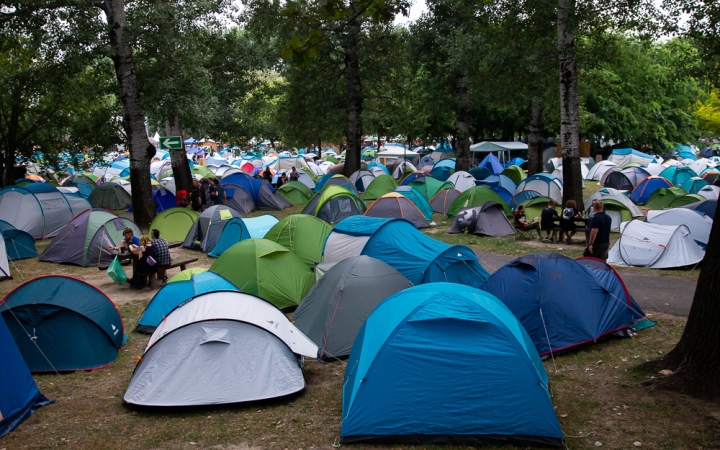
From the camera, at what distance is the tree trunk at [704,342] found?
6.21m

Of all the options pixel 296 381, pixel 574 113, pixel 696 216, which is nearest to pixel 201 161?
pixel 574 113

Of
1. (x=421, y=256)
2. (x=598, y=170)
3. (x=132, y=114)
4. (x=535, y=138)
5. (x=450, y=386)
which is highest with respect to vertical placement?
(x=132, y=114)

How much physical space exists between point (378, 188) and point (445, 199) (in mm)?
3786

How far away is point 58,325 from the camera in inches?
313

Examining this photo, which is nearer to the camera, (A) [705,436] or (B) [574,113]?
(A) [705,436]

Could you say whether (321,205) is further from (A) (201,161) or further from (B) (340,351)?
(A) (201,161)

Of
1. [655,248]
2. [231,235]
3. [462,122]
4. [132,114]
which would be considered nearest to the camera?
[655,248]

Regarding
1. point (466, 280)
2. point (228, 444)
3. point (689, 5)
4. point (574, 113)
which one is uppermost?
point (689, 5)

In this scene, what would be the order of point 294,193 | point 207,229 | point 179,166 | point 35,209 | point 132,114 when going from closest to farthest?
1. point 207,229
2. point 132,114
3. point 35,209
4. point 179,166
5. point 294,193

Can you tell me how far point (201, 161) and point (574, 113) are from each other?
119ft

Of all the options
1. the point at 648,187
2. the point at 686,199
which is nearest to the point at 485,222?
the point at 686,199

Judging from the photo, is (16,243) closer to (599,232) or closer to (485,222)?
(485,222)

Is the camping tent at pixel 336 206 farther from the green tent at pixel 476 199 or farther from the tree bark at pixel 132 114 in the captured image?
the tree bark at pixel 132 114

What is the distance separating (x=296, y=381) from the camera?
23.0 feet
